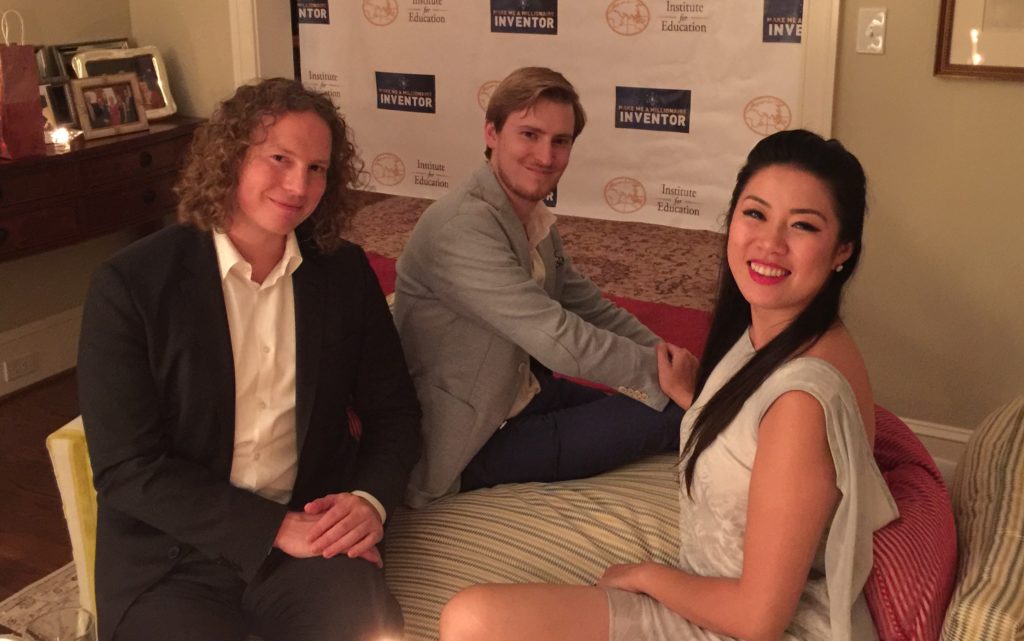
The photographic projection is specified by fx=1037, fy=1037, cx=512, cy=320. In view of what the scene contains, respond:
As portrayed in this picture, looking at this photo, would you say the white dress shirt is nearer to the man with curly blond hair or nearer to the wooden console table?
the man with curly blond hair

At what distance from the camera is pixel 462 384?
2.02 m

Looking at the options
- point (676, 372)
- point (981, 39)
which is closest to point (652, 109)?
point (981, 39)

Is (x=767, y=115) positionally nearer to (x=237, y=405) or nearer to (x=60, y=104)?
(x=237, y=405)

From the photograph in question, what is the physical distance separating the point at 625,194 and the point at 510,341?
1.62 meters

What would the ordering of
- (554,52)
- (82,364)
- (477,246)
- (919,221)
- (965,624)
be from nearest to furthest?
(965,624) → (82,364) → (477,246) → (919,221) → (554,52)

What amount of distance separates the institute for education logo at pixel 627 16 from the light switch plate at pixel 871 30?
2.62ft

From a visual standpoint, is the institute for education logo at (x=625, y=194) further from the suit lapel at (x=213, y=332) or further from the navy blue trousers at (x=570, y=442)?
the suit lapel at (x=213, y=332)

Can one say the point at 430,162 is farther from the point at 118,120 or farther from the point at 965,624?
the point at 965,624

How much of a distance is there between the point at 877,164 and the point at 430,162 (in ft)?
5.69

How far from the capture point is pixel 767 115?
3.08 meters

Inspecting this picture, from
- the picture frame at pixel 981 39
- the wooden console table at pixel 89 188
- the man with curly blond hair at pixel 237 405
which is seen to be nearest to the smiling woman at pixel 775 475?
the man with curly blond hair at pixel 237 405

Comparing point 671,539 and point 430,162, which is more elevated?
point 430,162

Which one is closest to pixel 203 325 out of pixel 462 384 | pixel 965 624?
pixel 462 384

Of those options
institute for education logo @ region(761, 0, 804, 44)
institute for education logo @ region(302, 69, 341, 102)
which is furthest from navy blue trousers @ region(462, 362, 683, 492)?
institute for education logo @ region(302, 69, 341, 102)
